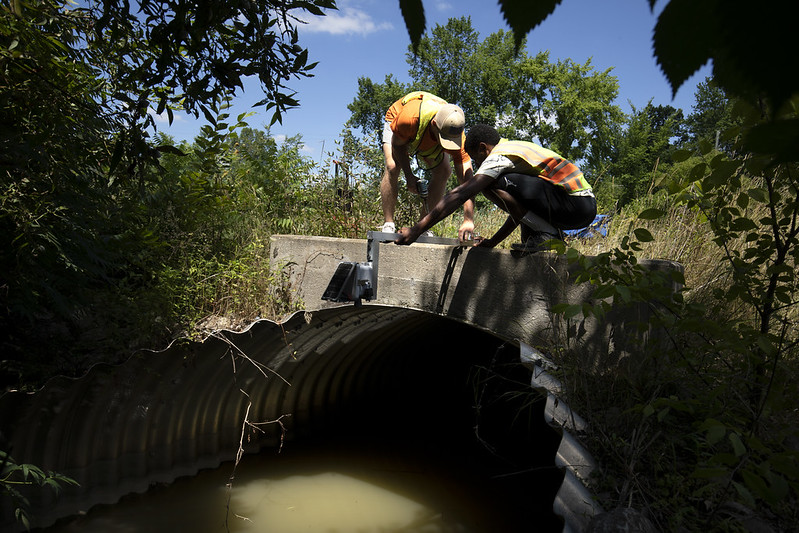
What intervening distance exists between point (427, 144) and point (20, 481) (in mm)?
4208

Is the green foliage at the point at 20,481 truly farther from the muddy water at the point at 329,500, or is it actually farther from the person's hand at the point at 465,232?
the person's hand at the point at 465,232

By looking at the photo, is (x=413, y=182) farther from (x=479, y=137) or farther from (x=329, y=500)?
(x=329, y=500)

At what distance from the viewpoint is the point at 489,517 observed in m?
5.43

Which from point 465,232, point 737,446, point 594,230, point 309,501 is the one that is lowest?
point 309,501

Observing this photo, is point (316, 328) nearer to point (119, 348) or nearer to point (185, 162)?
point (119, 348)

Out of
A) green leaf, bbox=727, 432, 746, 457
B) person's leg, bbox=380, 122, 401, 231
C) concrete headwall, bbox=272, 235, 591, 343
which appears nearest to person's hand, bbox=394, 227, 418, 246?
concrete headwall, bbox=272, 235, 591, 343

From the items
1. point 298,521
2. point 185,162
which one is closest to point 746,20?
point 298,521

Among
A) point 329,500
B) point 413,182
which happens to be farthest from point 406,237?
point 329,500

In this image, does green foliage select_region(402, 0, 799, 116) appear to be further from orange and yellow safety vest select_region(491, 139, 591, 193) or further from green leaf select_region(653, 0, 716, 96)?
orange and yellow safety vest select_region(491, 139, 591, 193)

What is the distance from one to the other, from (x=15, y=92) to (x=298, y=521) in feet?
13.1

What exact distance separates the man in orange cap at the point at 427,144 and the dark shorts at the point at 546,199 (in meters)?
0.93

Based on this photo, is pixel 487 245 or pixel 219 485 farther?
pixel 219 485

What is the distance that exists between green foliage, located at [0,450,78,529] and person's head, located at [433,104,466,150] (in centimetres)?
381

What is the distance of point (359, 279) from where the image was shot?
4633mm
